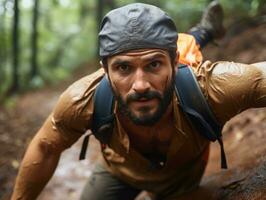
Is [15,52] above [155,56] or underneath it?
underneath

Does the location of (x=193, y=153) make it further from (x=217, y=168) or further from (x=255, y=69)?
(x=217, y=168)

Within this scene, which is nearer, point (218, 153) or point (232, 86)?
point (232, 86)

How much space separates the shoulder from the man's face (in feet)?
0.96

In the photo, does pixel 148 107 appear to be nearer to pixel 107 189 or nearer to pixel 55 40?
pixel 107 189

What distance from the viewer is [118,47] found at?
108 inches

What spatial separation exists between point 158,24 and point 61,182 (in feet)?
11.6

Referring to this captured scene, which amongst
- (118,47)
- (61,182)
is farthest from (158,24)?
(61,182)

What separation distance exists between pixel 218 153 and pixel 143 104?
2.90 m

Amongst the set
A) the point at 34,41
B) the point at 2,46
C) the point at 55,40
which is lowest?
the point at 55,40

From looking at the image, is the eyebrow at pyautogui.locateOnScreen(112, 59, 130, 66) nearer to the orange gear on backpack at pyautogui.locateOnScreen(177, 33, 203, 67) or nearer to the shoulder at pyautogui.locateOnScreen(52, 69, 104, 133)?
the shoulder at pyautogui.locateOnScreen(52, 69, 104, 133)

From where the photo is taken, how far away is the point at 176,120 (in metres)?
3.05

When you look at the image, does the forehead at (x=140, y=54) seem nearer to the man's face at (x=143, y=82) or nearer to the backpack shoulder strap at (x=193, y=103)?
the man's face at (x=143, y=82)

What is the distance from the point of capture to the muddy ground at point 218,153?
3492 mm

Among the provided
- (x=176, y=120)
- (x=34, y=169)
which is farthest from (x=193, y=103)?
(x=34, y=169)
